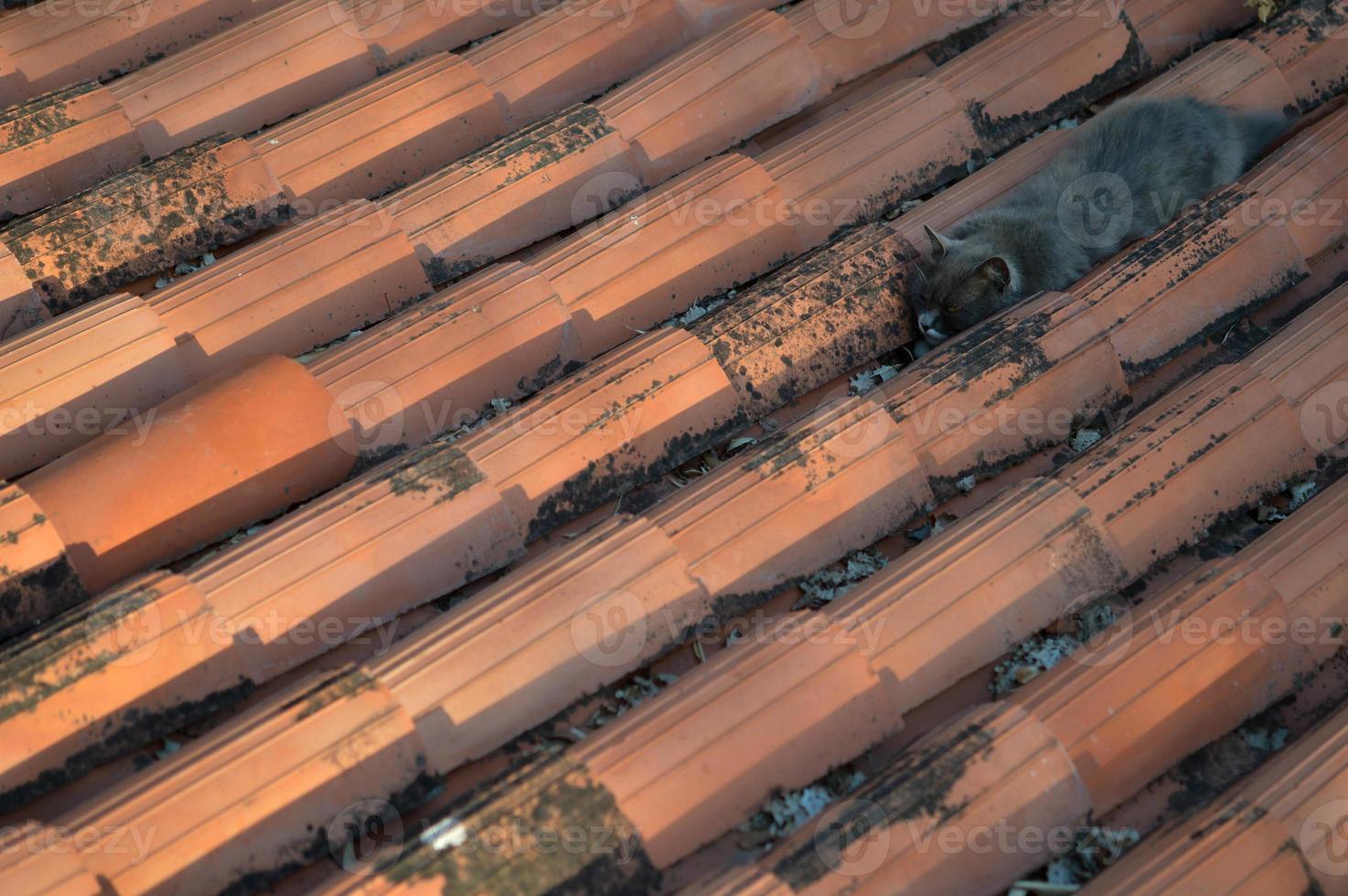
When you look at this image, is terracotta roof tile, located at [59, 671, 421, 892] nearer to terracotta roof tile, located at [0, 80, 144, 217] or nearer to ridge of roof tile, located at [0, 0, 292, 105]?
terracotta roof tile, located at [0, 80, 144, 217]

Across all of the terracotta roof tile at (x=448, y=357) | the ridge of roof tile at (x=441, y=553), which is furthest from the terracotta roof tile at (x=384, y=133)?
→ the ridge of roof tile at (x=441, y=553)

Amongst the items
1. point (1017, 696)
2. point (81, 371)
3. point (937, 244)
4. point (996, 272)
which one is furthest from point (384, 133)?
point (1017, 696)

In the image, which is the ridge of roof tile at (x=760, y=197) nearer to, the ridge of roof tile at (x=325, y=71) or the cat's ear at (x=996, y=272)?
the ridge of roof tile at (x=325, y=71)

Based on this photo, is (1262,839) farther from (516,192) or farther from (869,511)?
(516,192)

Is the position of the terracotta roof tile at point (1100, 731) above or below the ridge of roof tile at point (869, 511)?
below

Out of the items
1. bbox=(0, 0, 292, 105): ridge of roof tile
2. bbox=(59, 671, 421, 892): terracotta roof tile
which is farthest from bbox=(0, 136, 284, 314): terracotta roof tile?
bbox=(59, 671, 421, 892): terracotta roof tile

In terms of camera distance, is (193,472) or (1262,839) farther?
(193,472)
